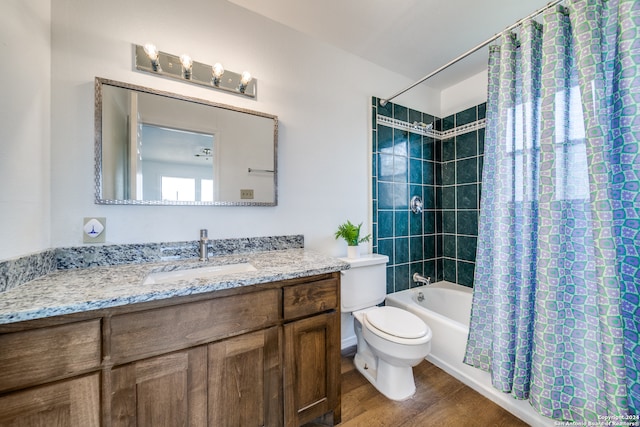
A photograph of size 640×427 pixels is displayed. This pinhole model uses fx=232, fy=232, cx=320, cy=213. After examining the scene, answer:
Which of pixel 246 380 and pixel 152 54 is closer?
pixel 246 380

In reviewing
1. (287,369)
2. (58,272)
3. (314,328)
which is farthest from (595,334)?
(58,272)

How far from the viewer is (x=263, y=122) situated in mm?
1572

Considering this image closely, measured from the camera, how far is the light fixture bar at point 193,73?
1.27 metres

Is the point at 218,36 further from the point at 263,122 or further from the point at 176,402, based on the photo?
the point at 176,402

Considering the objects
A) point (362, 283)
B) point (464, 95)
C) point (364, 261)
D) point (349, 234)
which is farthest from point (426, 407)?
point (464, 95)

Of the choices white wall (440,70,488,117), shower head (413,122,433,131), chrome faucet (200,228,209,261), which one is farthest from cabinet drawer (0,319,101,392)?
white wall (440,70,488,117)

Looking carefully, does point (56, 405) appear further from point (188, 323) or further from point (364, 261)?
point (364, 261)

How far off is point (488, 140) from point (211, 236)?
5.82ft

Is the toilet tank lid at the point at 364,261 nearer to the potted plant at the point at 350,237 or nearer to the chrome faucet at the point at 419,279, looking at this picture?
the potted plant at the point at 350,237

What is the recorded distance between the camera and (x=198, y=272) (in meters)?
1.24

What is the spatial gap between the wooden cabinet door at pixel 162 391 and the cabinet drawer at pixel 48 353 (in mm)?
115

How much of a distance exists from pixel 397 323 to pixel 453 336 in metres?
0.48

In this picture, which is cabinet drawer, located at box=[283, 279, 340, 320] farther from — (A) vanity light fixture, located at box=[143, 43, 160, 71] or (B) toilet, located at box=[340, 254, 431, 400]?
(A) vanity light fixture, located at box=[143, 43, 160, 71]

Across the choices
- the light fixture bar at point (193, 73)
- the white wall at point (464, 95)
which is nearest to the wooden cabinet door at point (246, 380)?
the light fixture bar at point (193, 73)
